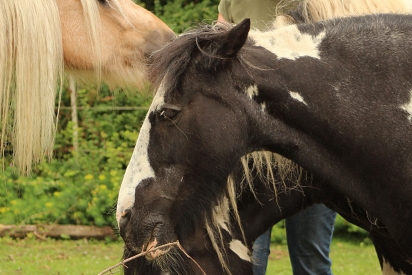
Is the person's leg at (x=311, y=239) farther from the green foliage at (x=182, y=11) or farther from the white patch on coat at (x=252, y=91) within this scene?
the green foliage at (x=182, y=11)

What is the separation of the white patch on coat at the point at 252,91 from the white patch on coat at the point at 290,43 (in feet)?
0.52

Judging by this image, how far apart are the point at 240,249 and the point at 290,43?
1085 millimetres

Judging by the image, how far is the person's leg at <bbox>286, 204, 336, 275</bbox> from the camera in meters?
3.95

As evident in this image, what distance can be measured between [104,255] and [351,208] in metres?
4.63

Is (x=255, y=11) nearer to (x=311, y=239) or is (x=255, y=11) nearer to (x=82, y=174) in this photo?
(x=311, y=239)

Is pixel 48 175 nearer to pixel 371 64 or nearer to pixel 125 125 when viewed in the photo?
pixel 125 125

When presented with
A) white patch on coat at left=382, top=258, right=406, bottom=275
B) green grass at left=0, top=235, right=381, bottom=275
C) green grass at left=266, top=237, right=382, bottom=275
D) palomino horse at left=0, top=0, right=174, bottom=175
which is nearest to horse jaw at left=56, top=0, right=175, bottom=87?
palomino horse at left=0, top=0, right=174, bottom=175

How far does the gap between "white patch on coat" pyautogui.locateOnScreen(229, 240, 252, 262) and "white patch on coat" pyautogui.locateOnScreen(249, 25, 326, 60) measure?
3.37 feet

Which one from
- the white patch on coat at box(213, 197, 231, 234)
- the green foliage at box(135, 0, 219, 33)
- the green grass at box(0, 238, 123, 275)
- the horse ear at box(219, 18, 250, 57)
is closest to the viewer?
the horse ear at box(219, 18, 250, 57)

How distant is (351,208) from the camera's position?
3.14m

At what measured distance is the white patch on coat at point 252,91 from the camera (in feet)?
8.94

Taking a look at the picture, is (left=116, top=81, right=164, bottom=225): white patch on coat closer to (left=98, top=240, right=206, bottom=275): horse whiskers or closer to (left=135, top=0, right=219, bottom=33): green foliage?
(left=98, top=240, right=206, bottom=275): horse whiskers

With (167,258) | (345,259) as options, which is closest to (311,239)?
(167,258)

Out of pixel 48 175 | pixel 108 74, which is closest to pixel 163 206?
pixel 108 74
